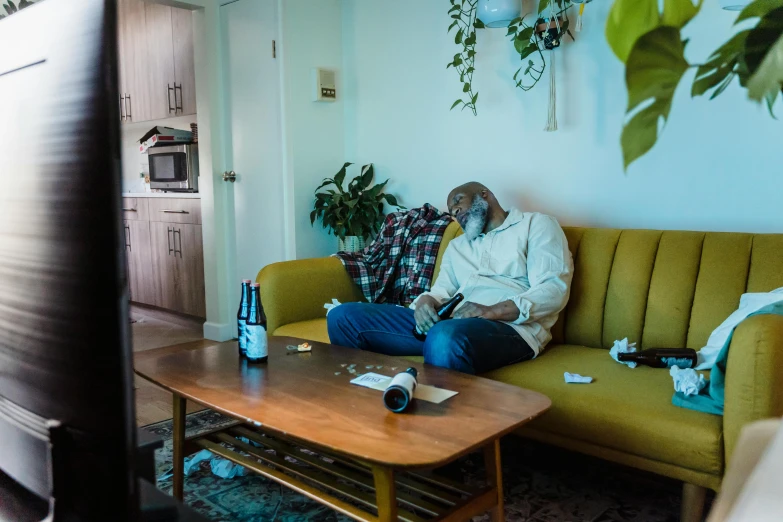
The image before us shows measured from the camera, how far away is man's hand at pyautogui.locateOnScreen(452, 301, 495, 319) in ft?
7.48

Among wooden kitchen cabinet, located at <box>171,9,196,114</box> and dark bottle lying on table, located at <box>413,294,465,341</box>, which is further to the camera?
wooden kitchen cabinet, located at <box>171,9,196,114</box>

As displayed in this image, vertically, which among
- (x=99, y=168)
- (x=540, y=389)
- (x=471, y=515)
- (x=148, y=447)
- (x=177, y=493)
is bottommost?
(x=177, y=493)

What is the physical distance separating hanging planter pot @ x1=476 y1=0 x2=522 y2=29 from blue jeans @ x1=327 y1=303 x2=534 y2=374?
125 cm

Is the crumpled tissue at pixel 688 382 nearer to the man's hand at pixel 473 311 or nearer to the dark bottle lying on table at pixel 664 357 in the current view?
the dark bottle lying on table at pixel 664 357

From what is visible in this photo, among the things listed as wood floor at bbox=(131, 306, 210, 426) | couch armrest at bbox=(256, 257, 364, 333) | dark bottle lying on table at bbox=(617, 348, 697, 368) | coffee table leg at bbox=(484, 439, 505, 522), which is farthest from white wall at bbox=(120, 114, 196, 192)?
coffee table leg at bbox=(484, 439, 505, 522)

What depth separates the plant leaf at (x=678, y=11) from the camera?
266mm

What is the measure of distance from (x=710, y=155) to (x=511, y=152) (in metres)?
0.88

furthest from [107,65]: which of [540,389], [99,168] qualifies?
[540,389]

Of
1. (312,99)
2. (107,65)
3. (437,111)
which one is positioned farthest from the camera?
(312,99)

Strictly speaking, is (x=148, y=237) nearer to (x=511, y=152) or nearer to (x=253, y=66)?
(x=253, y=66)

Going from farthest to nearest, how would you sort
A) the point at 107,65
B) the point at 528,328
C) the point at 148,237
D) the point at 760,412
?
the point at 148,237 → the point at 528,328 → the point at 760,412 → the point at 107,65

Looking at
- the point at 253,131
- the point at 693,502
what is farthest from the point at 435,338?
the point at 253,131

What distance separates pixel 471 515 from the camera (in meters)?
1.56

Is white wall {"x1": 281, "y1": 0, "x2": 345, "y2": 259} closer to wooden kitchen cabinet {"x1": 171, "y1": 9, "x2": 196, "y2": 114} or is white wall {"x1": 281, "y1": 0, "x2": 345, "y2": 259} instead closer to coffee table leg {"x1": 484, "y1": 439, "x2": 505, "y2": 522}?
wooden kitchen cabinet {"x1": 171, "y1": 9, "x2": 196, "y2": 114}
